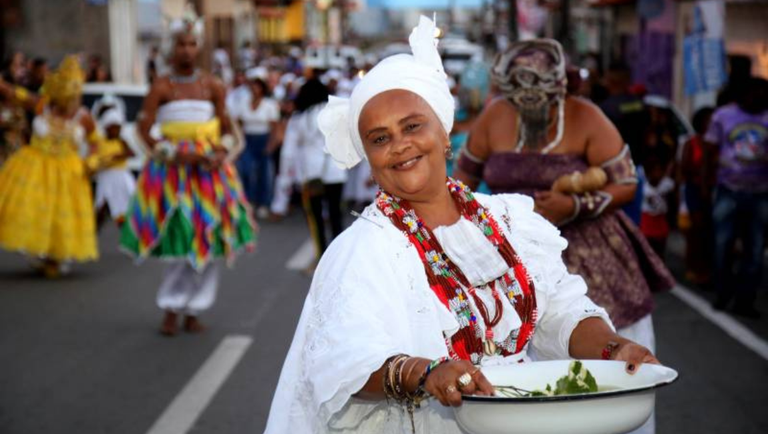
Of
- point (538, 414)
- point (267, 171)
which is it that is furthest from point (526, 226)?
point (267, 171)

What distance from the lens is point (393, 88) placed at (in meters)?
3.25

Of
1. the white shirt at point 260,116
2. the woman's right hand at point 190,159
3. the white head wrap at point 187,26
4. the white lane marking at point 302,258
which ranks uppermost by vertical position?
the white head wrap at point 187,26

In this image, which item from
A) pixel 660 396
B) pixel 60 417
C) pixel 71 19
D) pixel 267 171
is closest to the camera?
pixel 60 417

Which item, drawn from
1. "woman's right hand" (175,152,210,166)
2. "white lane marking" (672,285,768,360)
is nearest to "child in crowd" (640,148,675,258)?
"white lane marking" (672,285,768,360)

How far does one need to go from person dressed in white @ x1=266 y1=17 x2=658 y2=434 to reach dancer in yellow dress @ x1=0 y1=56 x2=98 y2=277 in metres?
9.41

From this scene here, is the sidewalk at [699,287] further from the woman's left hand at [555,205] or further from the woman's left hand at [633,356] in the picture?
the woman's left hand at [633,356]

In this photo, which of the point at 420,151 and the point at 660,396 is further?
the point at 660,396

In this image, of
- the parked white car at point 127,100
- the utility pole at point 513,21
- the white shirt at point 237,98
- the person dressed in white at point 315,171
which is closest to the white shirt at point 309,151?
the person dressed in white at point 315,171

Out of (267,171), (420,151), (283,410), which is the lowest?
(267,171)

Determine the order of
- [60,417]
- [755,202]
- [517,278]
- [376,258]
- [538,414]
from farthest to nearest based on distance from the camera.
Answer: [755,202]
[60,417]
[517,278]
[376,258]
[538,414]

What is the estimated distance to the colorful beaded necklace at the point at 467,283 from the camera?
10.8 feet

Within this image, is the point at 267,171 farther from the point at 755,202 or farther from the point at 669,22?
the point at 755,202

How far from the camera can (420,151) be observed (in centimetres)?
327

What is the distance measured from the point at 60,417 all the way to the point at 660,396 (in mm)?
3544
